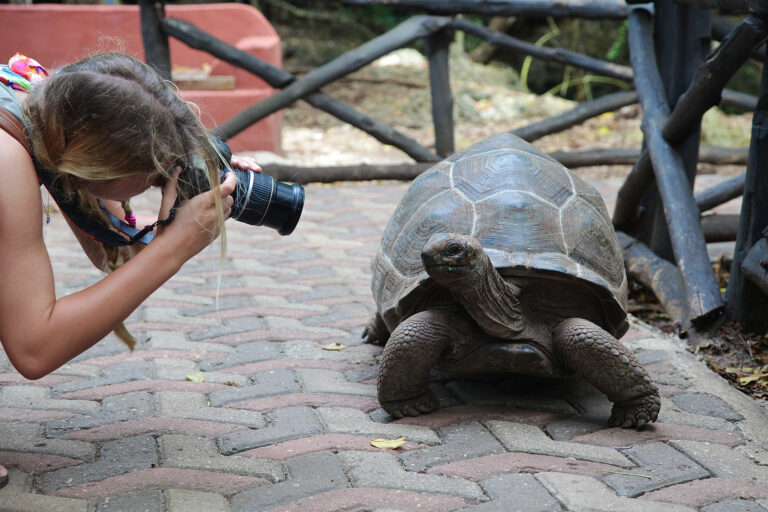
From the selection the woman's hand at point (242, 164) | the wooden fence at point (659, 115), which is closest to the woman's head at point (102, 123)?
the woman's hand at point (242, 164)

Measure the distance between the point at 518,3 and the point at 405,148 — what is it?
1.22 meters

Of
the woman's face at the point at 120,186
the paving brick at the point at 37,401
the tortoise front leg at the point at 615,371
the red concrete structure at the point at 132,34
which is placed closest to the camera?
the woman's face at the point at 120,186

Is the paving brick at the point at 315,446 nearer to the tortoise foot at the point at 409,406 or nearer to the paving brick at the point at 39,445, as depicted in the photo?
the tortoise foot at the point at 409,406

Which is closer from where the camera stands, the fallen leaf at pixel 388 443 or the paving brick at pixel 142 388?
the fallen leaf at pixel 388 443

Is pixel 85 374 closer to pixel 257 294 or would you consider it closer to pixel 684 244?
pixel 257 294

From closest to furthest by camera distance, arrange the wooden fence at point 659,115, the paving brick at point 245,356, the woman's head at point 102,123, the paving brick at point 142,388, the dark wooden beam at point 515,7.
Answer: the woman's head at point 102,123, the paving brick at point 142,388, the paving brick at point 245,356, the wooden fence at point 659,115, the dark wooden beam at point 515,7

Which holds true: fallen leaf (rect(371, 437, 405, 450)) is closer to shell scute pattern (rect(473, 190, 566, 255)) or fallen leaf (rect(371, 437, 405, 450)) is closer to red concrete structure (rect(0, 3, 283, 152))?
shell scute pattern (rect(473, 190, 566, 255))

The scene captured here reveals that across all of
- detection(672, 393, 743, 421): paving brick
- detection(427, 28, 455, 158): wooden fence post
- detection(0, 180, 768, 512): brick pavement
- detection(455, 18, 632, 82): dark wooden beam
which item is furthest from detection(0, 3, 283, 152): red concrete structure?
detection(672, 393, 743, 421): paving brick

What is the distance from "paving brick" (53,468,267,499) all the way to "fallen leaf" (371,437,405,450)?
1.14 ft

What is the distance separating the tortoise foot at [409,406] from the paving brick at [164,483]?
528 millimetres

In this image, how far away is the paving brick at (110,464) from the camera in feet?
6.68

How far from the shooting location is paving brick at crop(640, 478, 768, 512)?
6.44 ft

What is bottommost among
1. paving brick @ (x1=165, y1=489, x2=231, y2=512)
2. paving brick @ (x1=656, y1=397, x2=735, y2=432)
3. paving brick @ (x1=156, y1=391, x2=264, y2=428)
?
paving brick @ (x1=656, y1=397, x2=735, y2=432)

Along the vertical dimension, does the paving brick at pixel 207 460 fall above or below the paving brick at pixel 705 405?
above
